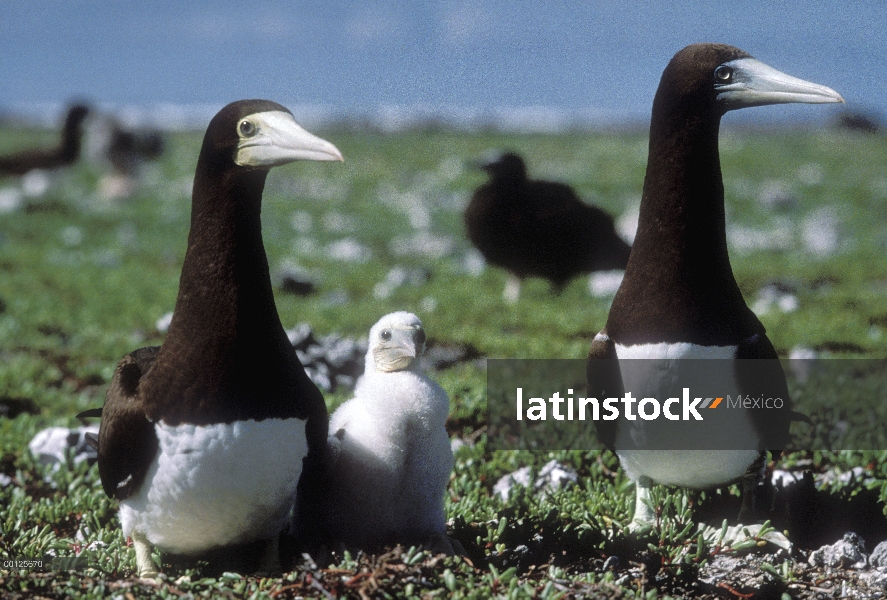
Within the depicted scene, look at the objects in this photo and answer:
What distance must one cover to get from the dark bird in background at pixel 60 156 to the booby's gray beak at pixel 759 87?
14.0 m

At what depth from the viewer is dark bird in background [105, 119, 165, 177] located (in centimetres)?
2322

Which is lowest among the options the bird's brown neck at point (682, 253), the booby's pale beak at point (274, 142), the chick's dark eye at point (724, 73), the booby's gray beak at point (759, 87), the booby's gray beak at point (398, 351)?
the booby's gray beak at point (398, 351)

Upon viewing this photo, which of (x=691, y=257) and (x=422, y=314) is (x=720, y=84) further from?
(x=422, y=314)

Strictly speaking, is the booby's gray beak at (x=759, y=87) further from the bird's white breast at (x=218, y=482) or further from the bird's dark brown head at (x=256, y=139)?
the bird's white breast at (x=218, y=482)

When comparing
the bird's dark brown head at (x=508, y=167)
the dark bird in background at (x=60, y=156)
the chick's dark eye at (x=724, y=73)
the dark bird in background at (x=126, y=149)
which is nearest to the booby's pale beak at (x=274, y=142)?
the chick's dark eye at (x=724, y=73)

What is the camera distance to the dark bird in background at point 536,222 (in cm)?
648

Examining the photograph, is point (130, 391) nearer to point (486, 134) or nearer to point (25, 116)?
point (486, 134)

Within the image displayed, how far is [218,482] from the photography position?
13.6 feet

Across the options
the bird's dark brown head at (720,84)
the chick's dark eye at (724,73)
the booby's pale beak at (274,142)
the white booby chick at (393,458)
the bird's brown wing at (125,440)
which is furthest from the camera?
the chick's dark eye at (724,73)

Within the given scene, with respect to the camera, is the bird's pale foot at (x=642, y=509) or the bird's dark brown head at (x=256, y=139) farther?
the bird's pale foot at (x=642, y=509)

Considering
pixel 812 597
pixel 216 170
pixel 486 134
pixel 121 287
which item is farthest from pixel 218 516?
pixel 486 134

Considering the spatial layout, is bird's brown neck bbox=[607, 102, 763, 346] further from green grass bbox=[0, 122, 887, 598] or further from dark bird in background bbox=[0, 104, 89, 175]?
dark bird in background bbox=[0, 104, 89, 175]

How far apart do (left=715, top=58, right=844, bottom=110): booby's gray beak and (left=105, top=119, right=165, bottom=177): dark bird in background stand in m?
20.7

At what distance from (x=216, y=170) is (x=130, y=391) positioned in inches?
44.1
